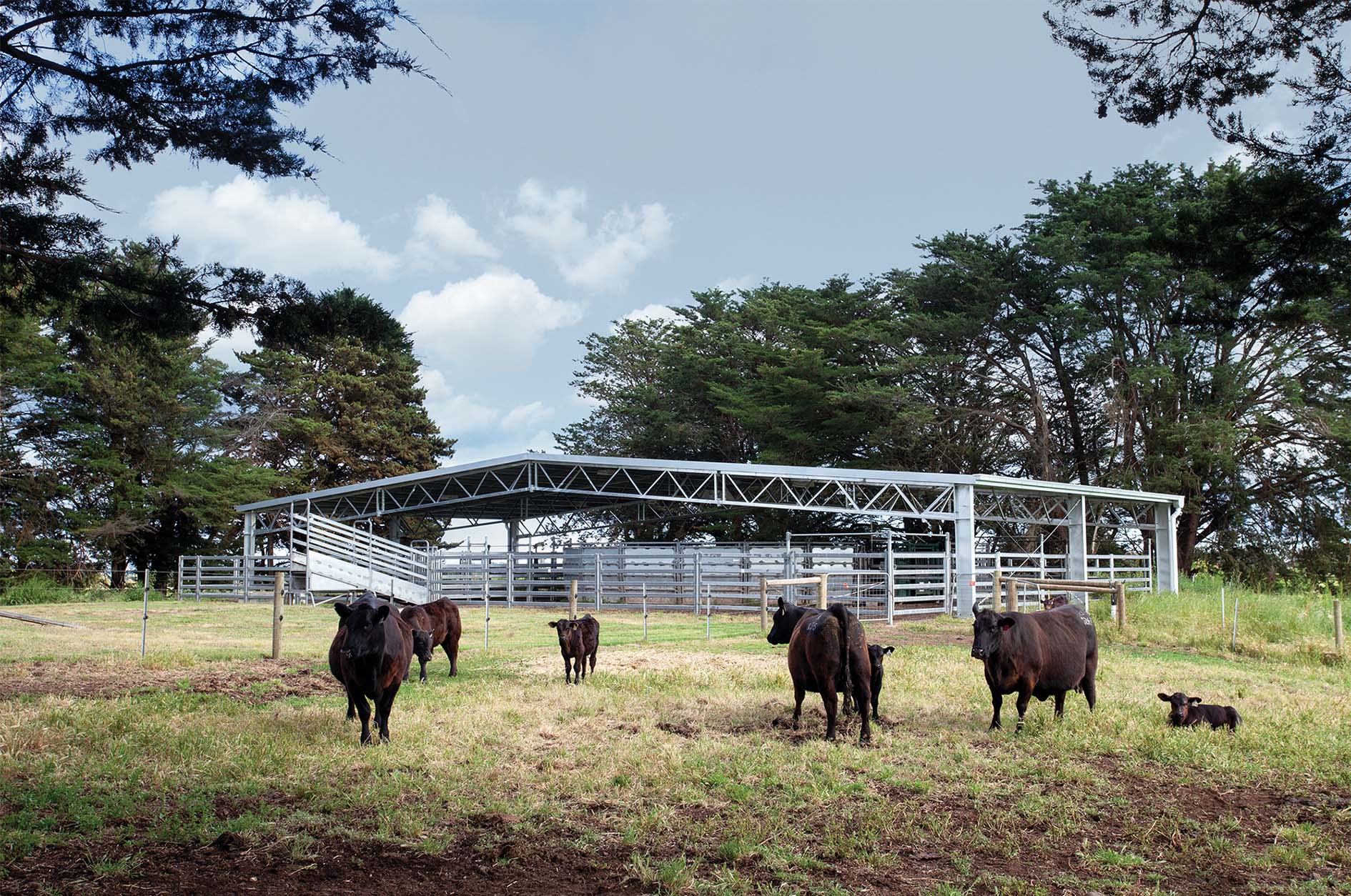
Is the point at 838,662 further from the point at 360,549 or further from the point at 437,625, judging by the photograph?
the point at 360,549

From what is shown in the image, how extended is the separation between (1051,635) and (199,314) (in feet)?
24.8

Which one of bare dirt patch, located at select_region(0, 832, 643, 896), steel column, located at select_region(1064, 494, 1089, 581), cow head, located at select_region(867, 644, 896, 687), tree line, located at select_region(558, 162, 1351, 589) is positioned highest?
tree line, located at select_region(558, 162, 1351, 589)

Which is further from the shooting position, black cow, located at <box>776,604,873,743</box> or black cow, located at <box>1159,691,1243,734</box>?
black cow, located at <box>1159,691,1243,734</box>

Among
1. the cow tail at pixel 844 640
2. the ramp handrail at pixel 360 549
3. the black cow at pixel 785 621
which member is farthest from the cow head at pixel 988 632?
the ramp handrail at pixel 360 549

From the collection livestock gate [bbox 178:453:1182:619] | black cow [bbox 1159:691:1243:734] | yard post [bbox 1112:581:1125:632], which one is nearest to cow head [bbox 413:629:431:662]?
black cow [bbox 1159:691:1243:734]

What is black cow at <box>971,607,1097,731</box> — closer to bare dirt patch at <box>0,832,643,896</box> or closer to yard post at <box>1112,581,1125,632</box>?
bare dirt patch at <box>0,832,643,896</box>

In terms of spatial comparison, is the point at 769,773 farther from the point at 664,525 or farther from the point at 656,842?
the point at 664,525

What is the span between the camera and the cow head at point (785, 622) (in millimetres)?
10164

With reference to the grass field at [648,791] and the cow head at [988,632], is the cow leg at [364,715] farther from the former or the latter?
the cow head at [988,632]

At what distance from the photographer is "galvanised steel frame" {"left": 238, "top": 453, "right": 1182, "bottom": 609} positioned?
25719 millimetres

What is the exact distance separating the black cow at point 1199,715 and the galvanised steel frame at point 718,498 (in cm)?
1462

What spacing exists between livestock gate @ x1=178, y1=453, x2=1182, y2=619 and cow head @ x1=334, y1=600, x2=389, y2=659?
1662 cm

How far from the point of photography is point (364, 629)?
25.6 feet

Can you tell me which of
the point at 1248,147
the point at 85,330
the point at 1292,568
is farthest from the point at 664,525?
the point at 1248,147
